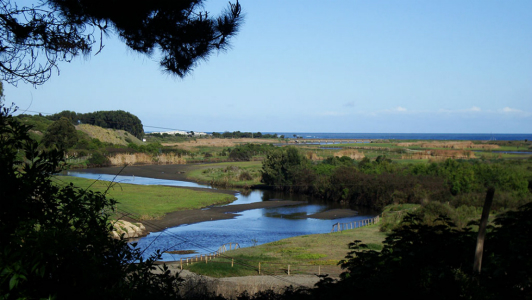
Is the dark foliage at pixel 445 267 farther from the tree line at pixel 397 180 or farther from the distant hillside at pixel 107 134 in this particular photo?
the distant hillside at pixel 107 134

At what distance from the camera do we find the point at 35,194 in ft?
14.1

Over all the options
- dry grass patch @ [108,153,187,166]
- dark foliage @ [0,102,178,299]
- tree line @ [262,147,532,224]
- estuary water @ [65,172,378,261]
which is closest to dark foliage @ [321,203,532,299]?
dark foliage @ [0,102,178,299]

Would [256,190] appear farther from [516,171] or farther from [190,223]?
[516,171]

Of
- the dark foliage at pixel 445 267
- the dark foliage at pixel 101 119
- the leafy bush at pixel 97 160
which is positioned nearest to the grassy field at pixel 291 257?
the dark foliage at pixel 445 267

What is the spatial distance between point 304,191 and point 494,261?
55198mm

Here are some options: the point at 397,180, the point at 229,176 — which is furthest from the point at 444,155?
the point at 229,176

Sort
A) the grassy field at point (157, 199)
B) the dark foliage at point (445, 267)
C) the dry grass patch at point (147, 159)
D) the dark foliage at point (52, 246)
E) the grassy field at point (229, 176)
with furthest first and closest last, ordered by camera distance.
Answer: the dry grass patch at point (147, 159), the grassy field at point (229, 176), the grassy field at point (157, 199), the dark foliage at point (445, 267), the dark foliage at point (52, 246)

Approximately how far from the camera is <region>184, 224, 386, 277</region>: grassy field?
2073 cm

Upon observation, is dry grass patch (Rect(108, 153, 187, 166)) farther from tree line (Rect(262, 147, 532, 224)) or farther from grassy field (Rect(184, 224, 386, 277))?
grassy field (Rect(184, 224, 386, 277))

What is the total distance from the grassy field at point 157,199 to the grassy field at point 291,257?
45.1 ft

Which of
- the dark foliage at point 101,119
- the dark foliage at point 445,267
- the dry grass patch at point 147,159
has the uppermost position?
the dark foliage at point 101,119

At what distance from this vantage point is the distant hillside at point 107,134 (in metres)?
59.6

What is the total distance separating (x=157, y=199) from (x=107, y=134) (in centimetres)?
3300

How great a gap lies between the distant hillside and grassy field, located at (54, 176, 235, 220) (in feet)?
42.8
